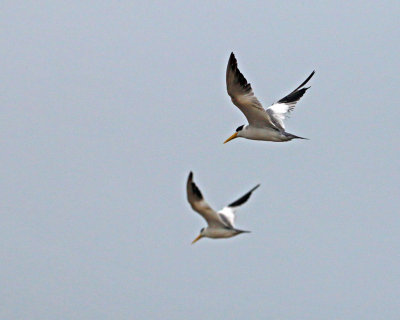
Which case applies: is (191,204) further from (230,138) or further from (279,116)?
(279,116)

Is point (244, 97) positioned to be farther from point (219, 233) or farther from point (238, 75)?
point (219, 233)

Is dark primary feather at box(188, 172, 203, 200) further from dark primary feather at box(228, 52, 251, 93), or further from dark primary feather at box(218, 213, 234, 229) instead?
dark primary feather at box(228, 52, 251, 93)

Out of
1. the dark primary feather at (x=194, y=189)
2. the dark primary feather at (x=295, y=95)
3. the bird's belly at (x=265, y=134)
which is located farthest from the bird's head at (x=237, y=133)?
the dark primary feather at (x=194, y=189)

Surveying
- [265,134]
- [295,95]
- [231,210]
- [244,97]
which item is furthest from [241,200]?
[295,95]

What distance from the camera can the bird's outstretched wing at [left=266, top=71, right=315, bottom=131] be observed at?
3466 cm

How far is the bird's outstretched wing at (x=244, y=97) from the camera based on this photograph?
30.4 m

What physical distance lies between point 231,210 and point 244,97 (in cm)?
432

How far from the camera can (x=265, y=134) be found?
3319 cm

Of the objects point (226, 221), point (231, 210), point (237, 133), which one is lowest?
point (226, 221)

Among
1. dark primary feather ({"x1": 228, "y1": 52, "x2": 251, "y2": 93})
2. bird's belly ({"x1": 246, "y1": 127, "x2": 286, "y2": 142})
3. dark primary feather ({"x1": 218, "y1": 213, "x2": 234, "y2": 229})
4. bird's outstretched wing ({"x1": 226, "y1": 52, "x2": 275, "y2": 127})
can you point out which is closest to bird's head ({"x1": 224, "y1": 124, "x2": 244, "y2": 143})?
bird's belly ({"x1": 246, "y1": 127, "x2": 286, "y2": 142})

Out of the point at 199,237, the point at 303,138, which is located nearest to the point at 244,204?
the point at 199,237

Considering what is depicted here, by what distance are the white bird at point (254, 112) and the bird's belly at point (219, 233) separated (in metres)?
5.13

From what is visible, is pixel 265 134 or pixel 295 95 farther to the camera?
pixel 295 95

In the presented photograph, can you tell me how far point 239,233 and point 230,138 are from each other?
710 cm
